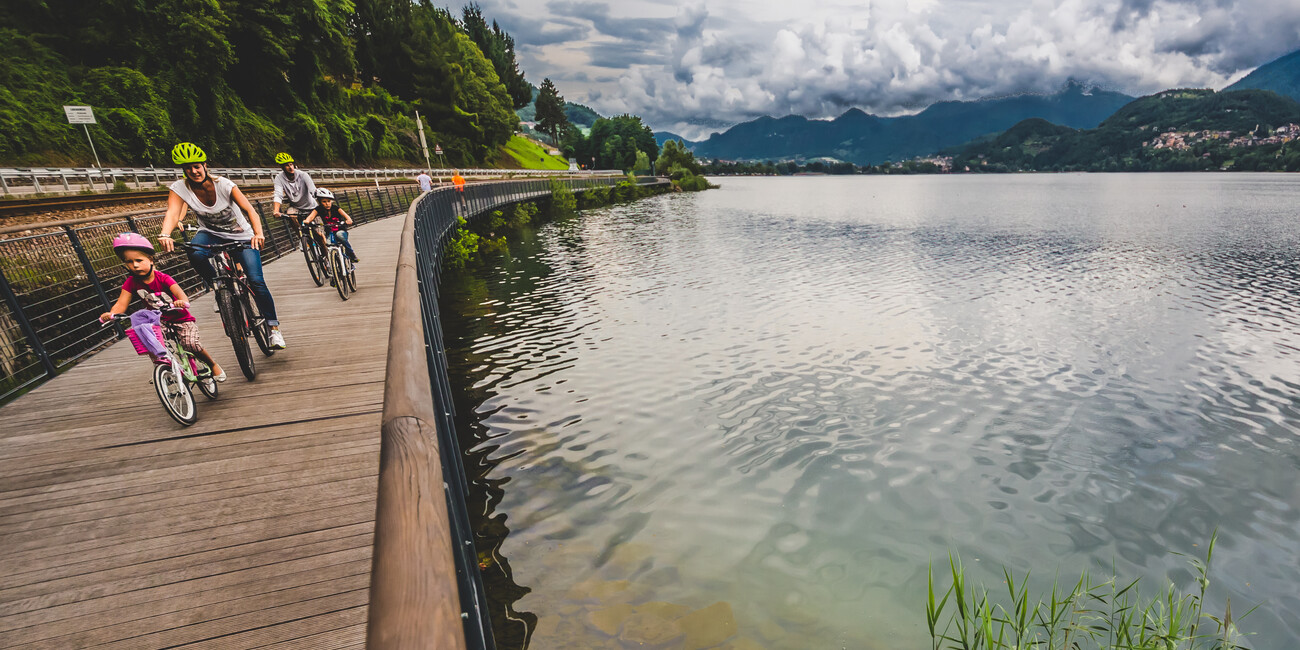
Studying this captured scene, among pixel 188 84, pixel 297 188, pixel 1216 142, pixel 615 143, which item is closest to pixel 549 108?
pixel 615 143

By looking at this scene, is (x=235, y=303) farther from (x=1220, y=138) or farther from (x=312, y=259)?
(x=1220, y=138)

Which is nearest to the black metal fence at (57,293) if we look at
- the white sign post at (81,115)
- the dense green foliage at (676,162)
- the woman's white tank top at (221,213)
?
the woman's white tank top at (221,213)

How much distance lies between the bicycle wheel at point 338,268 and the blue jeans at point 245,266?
8.56 feet

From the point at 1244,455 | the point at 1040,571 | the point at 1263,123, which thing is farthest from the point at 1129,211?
the point at 1263,123

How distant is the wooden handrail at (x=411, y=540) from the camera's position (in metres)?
1.21

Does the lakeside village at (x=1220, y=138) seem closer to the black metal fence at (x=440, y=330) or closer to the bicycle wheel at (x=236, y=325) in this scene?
the black metal fence at (x=440, y=330)

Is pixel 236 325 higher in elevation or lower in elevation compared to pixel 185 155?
lower

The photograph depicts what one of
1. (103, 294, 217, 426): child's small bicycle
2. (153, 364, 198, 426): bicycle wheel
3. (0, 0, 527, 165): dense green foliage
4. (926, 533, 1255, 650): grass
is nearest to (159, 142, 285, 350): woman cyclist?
(103, 294, 217, 426): child's small bicycle

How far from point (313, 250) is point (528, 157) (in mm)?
106785

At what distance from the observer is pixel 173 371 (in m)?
4.69

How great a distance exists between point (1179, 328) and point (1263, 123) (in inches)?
9534

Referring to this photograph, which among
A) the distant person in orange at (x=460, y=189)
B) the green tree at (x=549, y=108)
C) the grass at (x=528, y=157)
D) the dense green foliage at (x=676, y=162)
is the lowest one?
the distant person in orange at (x=460, y=189)

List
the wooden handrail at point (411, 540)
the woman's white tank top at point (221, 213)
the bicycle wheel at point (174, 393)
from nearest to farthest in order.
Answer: the wooden handrail at point (411, 540), the bicycle wheel at point (174, 393), the woman's white tank top at point (221, 213)

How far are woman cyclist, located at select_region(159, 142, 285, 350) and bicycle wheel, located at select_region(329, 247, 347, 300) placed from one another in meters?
2.45
